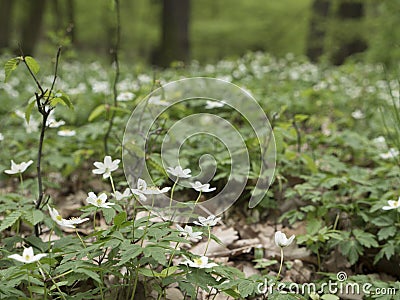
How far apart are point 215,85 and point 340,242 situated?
7.02ft

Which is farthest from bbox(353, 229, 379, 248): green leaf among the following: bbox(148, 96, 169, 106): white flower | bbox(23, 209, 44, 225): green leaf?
bbox(23, 209, 44, 225): green leaf

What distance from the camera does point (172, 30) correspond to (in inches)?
313

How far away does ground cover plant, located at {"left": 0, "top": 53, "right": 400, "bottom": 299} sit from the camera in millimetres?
1380

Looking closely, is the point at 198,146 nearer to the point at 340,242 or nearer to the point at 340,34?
the point at 340,242

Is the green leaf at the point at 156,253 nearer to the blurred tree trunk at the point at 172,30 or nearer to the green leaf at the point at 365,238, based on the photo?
the green leaf at the point at 365,238

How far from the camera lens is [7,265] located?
4.86 ft

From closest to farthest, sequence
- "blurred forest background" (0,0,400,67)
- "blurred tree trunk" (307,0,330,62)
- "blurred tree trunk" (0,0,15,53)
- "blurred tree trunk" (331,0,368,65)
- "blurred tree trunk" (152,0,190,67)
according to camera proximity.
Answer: "blurred forest background" (0,0,400,67) → "blurred tree trunk" (152,0,190,67) → "blurred tree trunk" (331,0,368,65) → "blurred tree trunk" (307,0,330,62) → "blurred tree trunk" (0,0,15,53)

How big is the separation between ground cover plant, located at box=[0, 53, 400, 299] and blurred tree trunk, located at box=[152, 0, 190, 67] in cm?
447

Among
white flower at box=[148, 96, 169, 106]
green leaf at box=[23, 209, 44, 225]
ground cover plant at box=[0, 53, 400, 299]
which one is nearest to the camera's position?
ground cover plant at box=[0, 53, 400, 299]

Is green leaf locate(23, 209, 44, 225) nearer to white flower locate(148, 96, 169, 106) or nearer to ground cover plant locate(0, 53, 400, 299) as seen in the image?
ground cover plant locate(0, 53, 400, 299)

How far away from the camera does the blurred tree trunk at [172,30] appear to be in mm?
7906

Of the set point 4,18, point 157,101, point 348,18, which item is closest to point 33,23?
point 4,18

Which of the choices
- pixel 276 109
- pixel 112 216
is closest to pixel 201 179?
pixel 112 216

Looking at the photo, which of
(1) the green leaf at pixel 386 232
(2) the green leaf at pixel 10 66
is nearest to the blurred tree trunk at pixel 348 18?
(1) the green leaf at pixel 386 232
